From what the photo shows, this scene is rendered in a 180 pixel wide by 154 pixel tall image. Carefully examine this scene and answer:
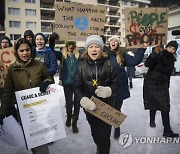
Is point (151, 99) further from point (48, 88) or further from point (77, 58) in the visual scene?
point (48, 88)

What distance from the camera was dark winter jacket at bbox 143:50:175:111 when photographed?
422cm

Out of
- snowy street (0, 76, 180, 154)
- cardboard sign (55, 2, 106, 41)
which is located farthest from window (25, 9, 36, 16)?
cardboard sign (55, 2, 106, 41)

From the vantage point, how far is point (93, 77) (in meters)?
2.85

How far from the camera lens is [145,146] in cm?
388

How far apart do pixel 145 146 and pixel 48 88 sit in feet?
6.57

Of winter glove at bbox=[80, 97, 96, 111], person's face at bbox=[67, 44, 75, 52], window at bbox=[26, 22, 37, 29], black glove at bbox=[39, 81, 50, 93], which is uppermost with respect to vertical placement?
window at bbox=[26, 22, 37, 29]

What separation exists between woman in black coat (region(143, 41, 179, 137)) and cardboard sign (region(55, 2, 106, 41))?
129 centimetres

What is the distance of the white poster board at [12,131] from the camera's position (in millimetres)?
2722

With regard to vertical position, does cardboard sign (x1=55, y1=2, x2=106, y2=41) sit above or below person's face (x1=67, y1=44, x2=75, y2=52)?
above

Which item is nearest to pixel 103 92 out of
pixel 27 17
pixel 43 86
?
pixel 43 86

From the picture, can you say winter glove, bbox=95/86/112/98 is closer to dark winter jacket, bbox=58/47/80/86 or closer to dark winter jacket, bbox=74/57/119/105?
dark winter jacket, bbox=74/57/119/105

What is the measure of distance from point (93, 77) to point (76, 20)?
2.14m

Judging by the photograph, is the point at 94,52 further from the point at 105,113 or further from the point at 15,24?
the point at 15,24

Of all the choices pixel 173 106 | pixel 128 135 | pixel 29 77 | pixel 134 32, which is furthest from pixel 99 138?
pixel 173 106
